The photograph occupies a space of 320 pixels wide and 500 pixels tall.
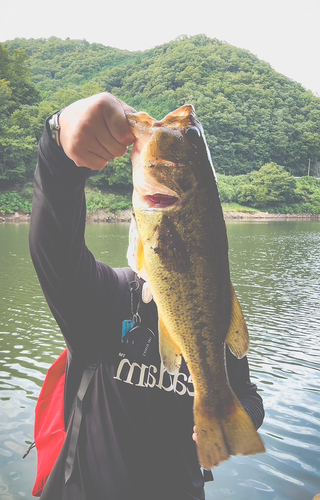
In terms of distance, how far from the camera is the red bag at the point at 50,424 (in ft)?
6.00

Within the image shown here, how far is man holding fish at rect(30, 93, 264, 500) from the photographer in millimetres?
1271

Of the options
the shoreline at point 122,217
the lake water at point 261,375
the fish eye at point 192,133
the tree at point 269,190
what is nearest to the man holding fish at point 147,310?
the fish eye at point 192,133

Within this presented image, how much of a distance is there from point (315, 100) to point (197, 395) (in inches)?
4279

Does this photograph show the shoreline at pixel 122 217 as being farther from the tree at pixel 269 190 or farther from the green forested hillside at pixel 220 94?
the green forested hillside at pixel 220 94

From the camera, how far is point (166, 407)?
5.98 ft

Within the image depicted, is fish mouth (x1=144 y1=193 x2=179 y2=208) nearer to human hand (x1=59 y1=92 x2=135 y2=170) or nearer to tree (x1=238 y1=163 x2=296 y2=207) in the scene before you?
human hand (x1=59 y1=92 x2=135 y2=170)

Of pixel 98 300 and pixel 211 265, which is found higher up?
pixel 211 265

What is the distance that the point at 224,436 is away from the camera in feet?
4.70

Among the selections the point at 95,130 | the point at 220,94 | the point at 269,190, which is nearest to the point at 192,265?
the point at 95,130

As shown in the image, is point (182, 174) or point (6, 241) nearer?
point (182, 174)

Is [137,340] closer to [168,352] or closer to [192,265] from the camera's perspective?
[168,352]

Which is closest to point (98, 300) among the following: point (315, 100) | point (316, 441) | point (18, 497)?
point (18, 497)

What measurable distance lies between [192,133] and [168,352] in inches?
29.4

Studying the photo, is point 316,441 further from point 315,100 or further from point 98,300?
point 315,100
